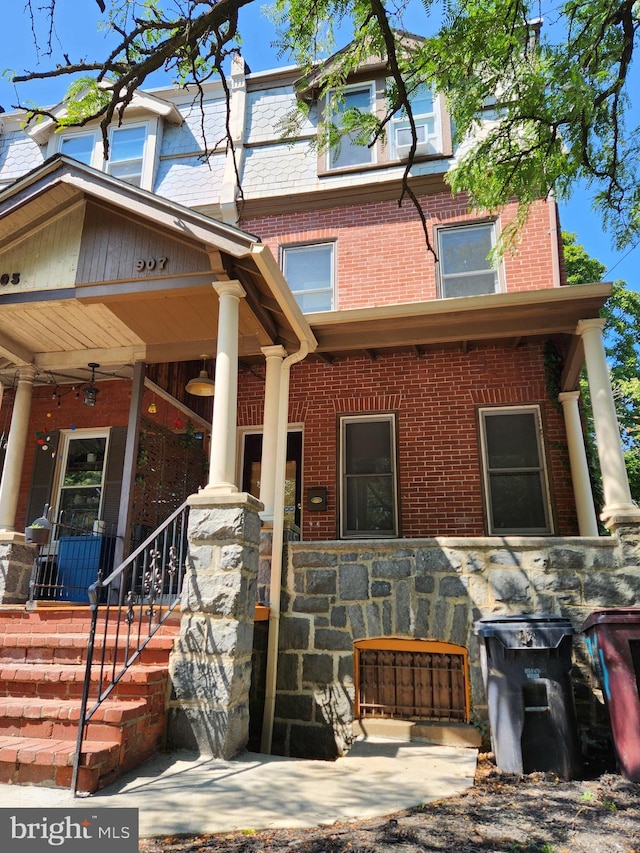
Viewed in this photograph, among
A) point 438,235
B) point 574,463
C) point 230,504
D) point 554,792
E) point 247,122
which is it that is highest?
point 247,122

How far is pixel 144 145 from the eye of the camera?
1079cm

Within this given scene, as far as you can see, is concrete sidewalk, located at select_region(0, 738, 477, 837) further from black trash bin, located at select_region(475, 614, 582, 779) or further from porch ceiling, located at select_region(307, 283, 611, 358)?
porch ceiling, located at select_region(307, 283, 611, 358)

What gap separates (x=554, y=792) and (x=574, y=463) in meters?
4.33

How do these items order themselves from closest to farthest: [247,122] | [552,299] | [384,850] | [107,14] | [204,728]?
[384,850] < [107,14] < [204,728] < [552,299] < [247,122]

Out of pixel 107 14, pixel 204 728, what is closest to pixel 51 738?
pixel 204 728

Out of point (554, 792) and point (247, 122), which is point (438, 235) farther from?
point (554, 792)

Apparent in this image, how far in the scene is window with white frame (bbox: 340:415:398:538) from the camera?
25.7ft

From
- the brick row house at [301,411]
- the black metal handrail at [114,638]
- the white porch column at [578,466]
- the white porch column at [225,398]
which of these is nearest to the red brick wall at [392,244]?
the brick row house at [301,411]

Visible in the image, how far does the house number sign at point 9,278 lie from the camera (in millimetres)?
6305

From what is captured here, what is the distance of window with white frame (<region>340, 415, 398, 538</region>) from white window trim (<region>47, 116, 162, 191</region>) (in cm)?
579

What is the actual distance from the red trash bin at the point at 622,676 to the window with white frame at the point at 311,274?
5846 mm

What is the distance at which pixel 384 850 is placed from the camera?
265 centimetres

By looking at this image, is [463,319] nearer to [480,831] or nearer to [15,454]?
[480,831]

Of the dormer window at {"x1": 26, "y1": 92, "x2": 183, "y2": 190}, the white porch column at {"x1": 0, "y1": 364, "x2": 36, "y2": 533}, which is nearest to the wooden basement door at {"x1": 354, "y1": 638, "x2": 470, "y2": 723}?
the white porch column at {"x1": 0, "y1": 364, "x2": 36, "y2": 533}
